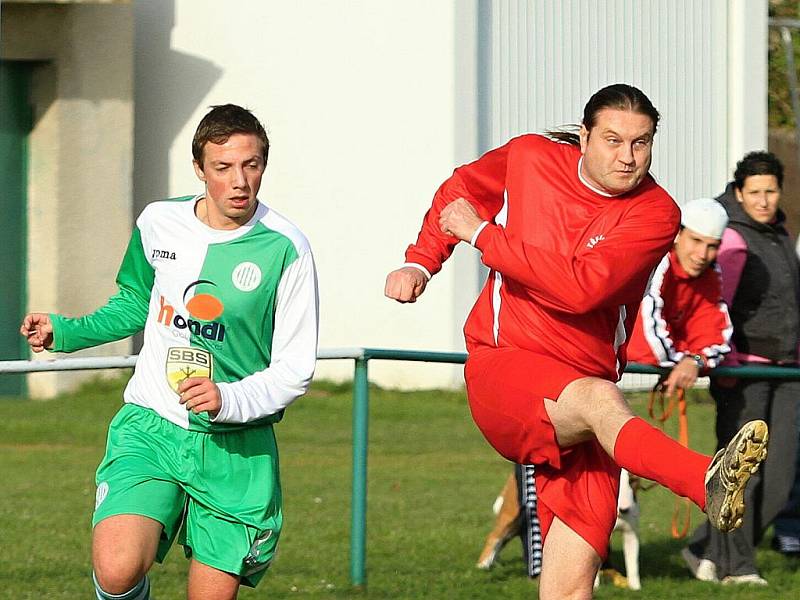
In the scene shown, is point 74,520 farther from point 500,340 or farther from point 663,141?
point 663,141

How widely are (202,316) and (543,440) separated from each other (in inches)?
51.1

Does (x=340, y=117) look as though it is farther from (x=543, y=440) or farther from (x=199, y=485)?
(x=199, y=485)

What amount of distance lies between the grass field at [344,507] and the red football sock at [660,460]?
2.76 meters

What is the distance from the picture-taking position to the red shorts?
5.95 m

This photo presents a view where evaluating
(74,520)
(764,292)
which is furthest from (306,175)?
(764,292)

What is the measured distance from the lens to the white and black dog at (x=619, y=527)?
8.59 metres

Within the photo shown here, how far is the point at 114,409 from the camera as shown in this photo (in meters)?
16.9

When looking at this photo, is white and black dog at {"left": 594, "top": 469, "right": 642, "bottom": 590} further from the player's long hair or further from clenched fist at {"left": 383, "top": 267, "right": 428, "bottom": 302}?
the player's long hair

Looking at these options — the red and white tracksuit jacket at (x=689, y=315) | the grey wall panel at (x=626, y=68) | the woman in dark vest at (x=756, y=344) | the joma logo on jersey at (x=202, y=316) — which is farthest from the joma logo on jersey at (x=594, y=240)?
the grey wall panel at (x=626, y=68)

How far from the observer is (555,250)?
6.00 m

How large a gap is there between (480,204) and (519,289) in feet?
1.60

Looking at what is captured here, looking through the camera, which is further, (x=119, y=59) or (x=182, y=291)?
(x=119, y=59)

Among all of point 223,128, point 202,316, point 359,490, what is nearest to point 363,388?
point 359,490

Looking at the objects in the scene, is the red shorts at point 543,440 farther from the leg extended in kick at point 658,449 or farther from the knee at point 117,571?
the knee at point 117,571
